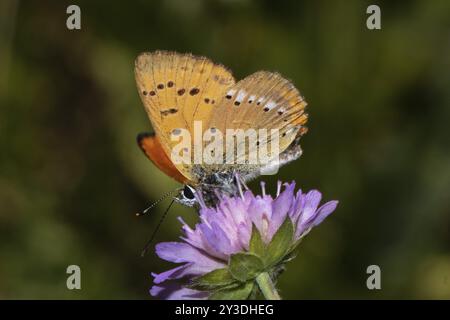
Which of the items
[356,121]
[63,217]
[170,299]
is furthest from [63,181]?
[170,299]

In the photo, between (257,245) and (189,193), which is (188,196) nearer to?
(189,193)

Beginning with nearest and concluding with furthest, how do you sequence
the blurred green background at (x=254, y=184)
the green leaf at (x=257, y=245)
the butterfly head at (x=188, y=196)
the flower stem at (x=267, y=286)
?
1. the flower stem at (x=267, y=286)
2. the green leaf at (x=257, y=245)
3. the butterfly head at (x=188, y=196)
4. the blurred green background at (x=254, y=184)

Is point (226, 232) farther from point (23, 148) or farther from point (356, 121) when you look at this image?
point (23, 148)

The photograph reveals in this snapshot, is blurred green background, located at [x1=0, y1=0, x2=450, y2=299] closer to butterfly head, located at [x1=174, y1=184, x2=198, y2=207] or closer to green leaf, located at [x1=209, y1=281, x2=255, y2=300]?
butterfly head, located at [x1=174, y1=184, x2=198, y2=207]

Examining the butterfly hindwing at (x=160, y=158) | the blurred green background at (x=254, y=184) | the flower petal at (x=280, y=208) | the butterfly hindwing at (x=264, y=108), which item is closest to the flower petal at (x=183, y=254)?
the flower petal at (x=280, y=208)

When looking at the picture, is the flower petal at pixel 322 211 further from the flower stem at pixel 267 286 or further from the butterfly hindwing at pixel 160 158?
the butterfly hindwing at pixel 160 158
